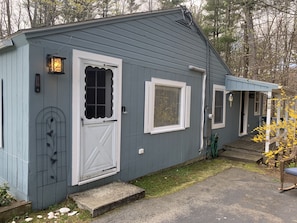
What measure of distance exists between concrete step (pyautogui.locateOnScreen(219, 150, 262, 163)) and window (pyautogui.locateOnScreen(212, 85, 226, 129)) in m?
0.91

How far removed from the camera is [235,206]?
3.85 m

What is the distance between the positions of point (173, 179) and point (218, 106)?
3691 millimetres

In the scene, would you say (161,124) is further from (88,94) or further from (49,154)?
(49,154)

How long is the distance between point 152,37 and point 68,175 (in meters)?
3.35

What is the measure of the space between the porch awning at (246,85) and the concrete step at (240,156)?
2065mm

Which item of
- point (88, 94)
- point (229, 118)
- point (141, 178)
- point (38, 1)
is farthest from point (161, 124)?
point (38, 1)

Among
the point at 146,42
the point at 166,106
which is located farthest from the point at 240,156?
the point at 146,42

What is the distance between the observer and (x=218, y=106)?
26.0 feet

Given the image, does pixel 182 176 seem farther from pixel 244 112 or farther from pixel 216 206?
pixel 244 112

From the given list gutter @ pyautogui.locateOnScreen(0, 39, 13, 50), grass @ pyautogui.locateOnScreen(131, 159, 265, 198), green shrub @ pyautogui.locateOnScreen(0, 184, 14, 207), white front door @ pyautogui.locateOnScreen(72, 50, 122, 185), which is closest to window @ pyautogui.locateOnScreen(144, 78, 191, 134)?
white front door @ pyautogui.locateOnScreen(72, 50, 122, 185)

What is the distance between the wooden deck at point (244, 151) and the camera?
23.3 feet

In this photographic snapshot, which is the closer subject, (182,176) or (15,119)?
(15,119)

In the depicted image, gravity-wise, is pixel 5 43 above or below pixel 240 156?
above

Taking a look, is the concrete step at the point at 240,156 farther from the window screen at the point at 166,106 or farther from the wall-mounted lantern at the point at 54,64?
the wall-mounted lantern at the point at 54,64
